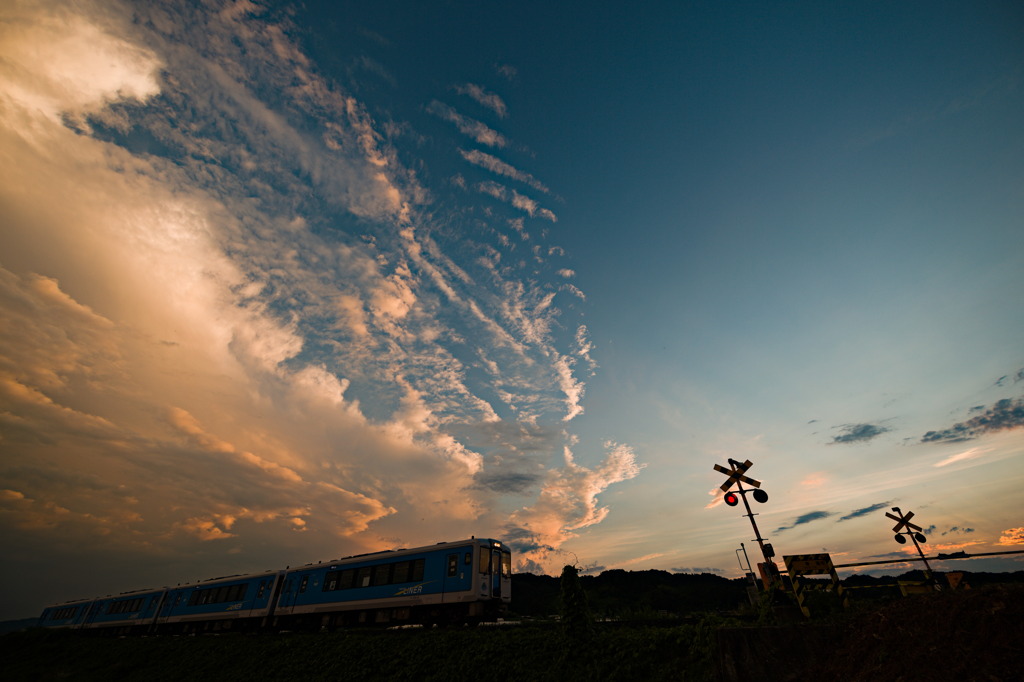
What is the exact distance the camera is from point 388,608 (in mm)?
22031

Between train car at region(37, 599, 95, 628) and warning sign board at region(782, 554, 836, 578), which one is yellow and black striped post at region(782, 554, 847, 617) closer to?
warning sign board at region(782, 554, 836, 578)

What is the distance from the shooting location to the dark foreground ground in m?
6.84

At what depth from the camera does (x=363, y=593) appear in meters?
23.1

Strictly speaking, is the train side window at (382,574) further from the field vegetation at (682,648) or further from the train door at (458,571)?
the train door at (458,571)

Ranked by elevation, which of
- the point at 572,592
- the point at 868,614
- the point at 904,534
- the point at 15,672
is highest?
the point at 904,534

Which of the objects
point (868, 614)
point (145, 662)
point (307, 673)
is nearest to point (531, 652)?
point (868, 614)

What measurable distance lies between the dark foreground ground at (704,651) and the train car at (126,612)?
2379cm

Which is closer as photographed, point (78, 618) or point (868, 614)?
point (868, 614)

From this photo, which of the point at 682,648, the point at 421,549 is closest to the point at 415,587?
the point at 421,549

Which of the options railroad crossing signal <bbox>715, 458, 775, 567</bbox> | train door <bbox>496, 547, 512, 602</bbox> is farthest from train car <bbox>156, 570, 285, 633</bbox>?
railroad crossing signal <bbox>715, 458, 775, 567</bbox>

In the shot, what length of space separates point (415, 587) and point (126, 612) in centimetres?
4132

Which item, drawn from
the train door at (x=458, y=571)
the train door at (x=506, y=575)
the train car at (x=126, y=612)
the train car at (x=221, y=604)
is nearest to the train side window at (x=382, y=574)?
the train door at (x=458, y=571)

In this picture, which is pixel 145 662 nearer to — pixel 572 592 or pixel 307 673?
pixel 307 673

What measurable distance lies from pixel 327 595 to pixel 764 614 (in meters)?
24.0
